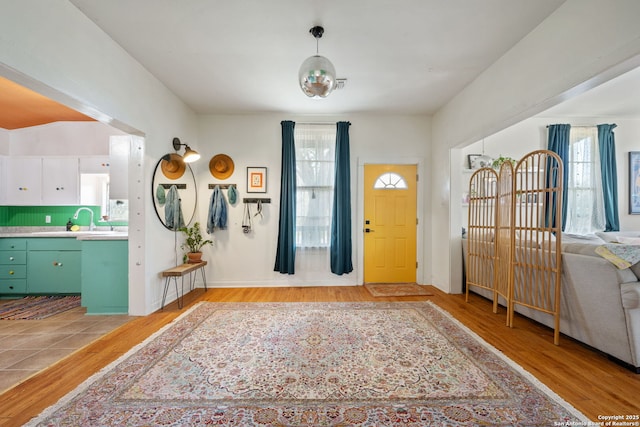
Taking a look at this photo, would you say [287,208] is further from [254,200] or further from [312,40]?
[312,40]

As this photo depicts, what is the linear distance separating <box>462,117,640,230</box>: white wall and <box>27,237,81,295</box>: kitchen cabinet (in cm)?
650

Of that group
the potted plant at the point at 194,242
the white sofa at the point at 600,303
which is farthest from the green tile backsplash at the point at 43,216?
the white sofa at the point at 600,303

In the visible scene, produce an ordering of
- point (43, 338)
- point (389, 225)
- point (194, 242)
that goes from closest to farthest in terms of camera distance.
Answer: point (43, 338) → point (194, 242) → point (389, 225)

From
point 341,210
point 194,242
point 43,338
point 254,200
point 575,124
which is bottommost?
point 43,338

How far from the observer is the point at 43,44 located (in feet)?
6.40

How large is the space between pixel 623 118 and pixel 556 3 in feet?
14.8

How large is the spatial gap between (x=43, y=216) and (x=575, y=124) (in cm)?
930

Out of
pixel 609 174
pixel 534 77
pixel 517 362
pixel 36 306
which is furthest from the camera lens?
pixel 609 174

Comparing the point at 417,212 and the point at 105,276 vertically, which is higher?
the point at 417,212

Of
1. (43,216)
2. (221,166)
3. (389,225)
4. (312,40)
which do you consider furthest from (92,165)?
(389,225)

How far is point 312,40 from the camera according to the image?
8.66ft

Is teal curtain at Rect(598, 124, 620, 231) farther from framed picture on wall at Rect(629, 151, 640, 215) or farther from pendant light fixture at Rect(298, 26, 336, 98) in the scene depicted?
pendant light fixture at Rect(298, 26, 336, 98)

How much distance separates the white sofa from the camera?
6.52ft

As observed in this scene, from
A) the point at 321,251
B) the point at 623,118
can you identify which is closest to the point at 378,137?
the point at 321,251
